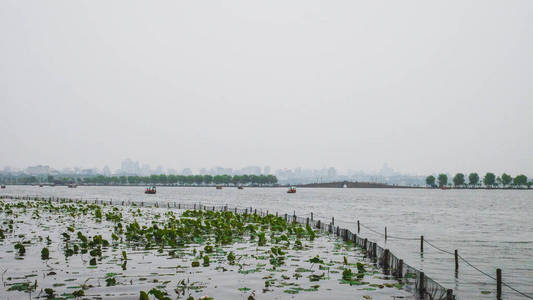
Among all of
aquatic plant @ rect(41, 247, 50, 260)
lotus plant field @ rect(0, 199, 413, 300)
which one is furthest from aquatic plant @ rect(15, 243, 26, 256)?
aquatic plant @ rect(41, 247, 50, 260)

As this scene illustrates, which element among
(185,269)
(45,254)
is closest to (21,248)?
(45,254)

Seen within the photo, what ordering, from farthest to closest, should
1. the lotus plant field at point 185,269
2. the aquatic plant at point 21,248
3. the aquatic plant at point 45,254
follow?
the aquatic plant at point 21,248, the aquatic plant at point 45,254, the lotus plant field at point 185,269

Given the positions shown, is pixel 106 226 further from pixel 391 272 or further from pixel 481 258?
pixel 481 258

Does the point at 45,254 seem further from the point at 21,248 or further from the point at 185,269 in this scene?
the point at 185,269

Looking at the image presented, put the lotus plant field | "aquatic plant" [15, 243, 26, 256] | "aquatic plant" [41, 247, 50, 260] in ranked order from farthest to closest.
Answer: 1. "aquatic plant" [15, 243, 26, 256]
2. "aquatic plant" [41, 247, 50, 260]
3. the lotus plant field

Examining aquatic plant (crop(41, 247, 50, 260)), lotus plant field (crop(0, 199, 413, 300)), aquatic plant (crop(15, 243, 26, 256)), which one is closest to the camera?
lotus plant field (crop(0, 199, 413, 300))

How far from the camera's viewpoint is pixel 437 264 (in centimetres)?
2759

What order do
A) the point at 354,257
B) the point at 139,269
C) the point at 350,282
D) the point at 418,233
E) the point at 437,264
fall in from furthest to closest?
the point at 418,233
the point at 437,264
the point at 354,257
the point at 139,269
the point at 350,282

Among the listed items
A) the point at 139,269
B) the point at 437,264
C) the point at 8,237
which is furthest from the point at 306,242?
the point at 8,237

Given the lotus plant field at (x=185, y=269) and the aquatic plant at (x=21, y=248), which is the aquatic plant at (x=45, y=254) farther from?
the aquatic plant at (x=21, y=248)

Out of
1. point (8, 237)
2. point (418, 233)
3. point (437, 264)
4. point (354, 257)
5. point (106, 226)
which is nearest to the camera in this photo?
point (354, 257)

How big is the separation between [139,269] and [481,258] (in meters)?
23.4

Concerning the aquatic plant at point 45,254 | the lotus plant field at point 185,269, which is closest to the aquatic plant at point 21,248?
the lotus plant field at point 185,269

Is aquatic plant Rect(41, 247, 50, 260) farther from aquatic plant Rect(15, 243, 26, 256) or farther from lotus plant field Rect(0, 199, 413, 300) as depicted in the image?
aquatic plant Rect(15, 243, 26, 256)
